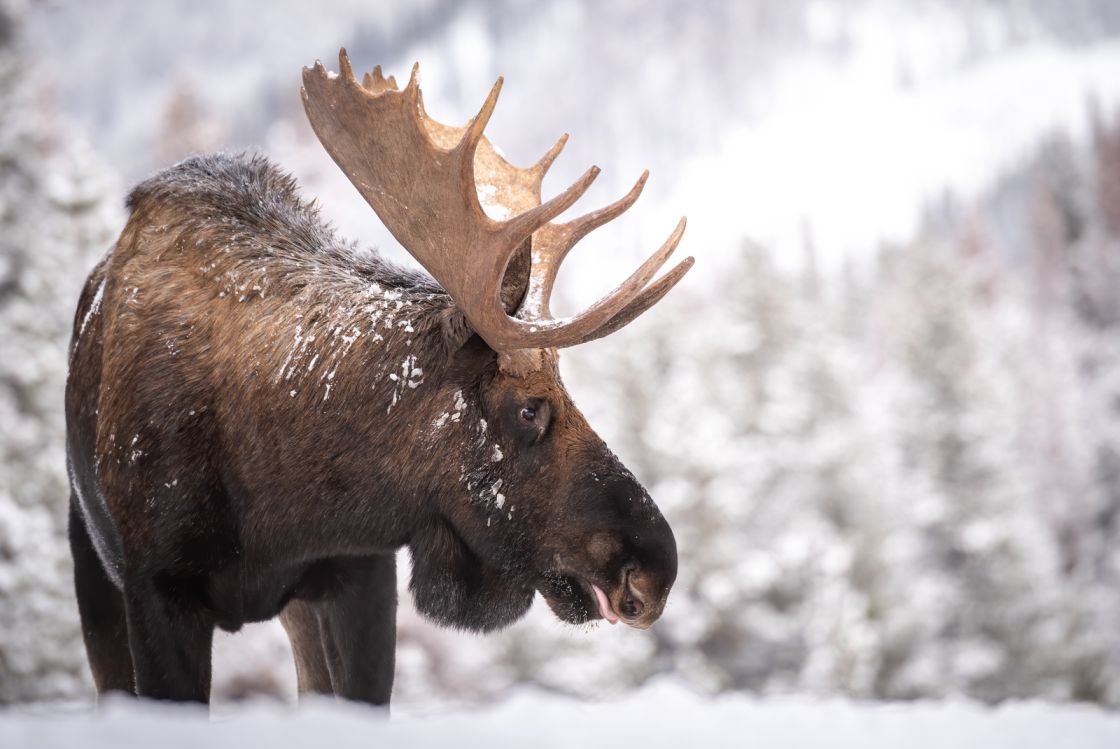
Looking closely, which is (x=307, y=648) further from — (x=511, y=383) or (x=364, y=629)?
(x=511, y=383)

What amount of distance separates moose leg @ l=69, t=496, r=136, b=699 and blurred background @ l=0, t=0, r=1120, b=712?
135 cm

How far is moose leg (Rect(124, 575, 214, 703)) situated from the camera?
298cm

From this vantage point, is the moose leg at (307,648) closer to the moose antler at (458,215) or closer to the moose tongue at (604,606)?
the moose tongue at (604,606)

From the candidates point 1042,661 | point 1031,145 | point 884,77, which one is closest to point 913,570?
point 1042,661

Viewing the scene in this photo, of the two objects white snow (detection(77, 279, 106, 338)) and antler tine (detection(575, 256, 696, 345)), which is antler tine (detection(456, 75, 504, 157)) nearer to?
antler tine (detection(575, 256, 696, 345))

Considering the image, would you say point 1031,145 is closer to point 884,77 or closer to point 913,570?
point 884,77

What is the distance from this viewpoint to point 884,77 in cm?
9162

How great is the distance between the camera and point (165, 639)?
9.74 ft

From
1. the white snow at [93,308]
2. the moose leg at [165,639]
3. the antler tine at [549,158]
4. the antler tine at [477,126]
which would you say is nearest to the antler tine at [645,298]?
the antler tine at [477,126]

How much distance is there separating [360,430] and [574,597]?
31.5 inches

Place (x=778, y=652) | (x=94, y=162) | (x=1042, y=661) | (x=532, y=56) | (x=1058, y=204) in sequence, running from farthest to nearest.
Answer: (x=532, y=56)
(x=1058, y=204)
(x=1042, y=661)
(x=778, y=652)
(x=94, y=162)

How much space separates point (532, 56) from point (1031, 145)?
124 feet

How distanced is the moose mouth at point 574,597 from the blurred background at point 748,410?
19.4 inches

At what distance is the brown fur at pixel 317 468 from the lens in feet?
9.83
